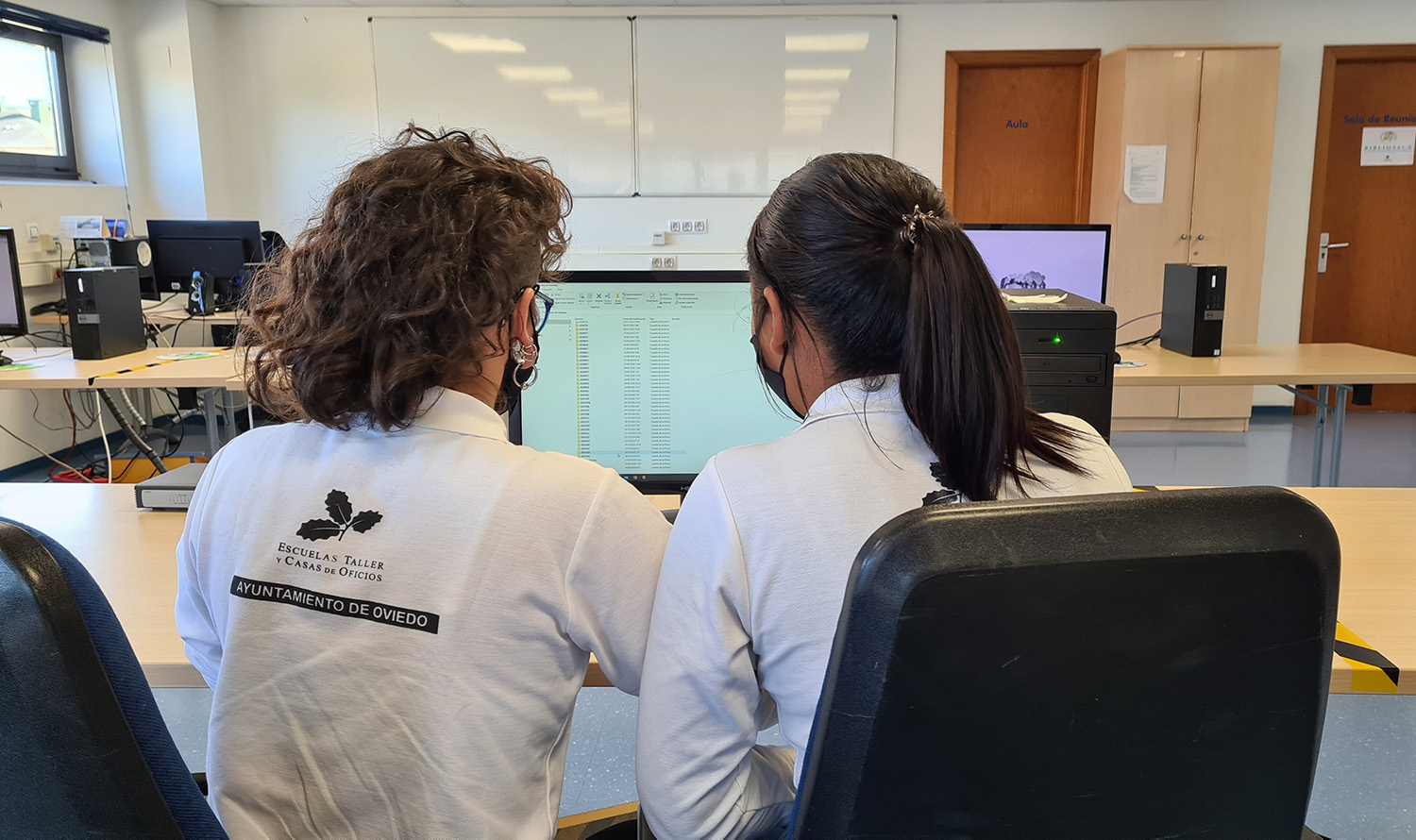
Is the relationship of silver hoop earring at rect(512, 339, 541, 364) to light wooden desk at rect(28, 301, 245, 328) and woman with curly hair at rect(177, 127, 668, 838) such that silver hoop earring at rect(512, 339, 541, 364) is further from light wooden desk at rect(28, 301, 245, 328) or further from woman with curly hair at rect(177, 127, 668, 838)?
light wooden desk at rect(28, 301, 245, 328)

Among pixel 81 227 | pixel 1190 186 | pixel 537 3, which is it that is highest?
pixel 537 3

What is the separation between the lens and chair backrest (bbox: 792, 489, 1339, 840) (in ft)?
1.60

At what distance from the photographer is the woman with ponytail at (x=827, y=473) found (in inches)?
30.1

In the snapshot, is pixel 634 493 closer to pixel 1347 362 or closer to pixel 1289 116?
pixel 1347 362

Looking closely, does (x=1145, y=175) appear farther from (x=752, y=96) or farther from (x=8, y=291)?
(x=8, y=291)

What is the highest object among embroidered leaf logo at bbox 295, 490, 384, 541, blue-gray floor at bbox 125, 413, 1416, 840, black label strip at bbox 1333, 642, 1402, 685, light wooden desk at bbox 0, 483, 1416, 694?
embroidered leaf logo at bbox 295, 490, 384, 541

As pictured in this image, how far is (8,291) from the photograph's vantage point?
3.19m

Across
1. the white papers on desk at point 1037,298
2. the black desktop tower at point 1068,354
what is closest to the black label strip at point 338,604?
the black desktop tower at point 1068,354

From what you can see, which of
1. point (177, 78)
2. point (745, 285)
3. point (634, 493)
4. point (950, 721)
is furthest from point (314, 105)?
point (950, 721)

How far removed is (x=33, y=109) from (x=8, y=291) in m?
2.21

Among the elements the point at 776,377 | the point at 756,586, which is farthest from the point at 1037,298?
the point at 756,586

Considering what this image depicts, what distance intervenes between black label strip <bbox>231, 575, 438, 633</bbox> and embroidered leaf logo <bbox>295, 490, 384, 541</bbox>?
0.05 meters

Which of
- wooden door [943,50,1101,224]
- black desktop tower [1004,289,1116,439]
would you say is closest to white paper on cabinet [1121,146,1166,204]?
wooden door [943,50,1101,224]

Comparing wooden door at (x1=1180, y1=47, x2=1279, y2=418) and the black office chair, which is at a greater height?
wooden door at (x1=1180, y1=47, x2=1279, y2=418)
